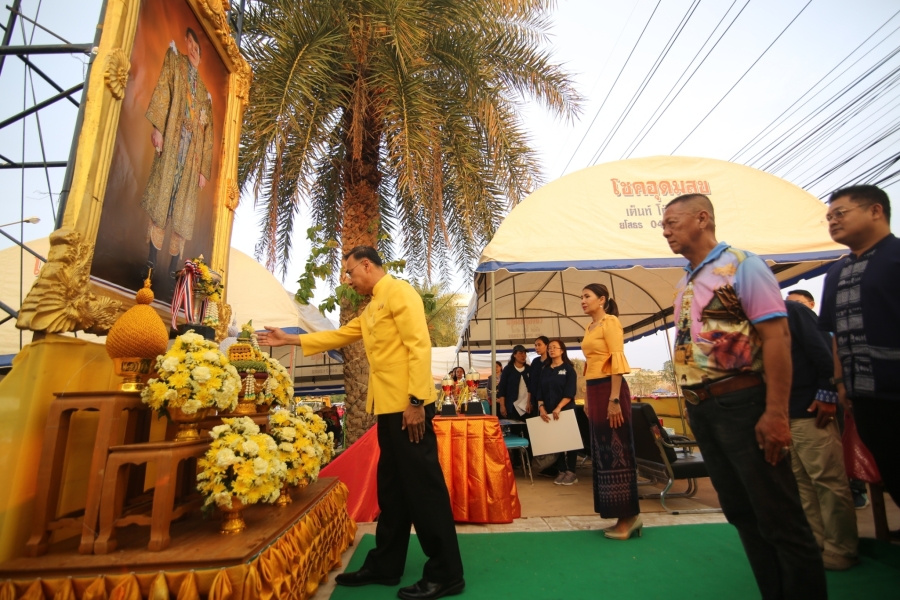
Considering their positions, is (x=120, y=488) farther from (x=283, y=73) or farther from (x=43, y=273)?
(x=283, y=73)

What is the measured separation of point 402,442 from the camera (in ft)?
8.28

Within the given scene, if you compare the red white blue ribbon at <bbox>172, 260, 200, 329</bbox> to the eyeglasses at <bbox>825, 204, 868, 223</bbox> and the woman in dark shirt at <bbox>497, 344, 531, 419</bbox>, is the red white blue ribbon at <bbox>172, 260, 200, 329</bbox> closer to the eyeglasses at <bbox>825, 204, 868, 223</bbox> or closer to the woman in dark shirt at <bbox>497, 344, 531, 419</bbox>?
the eyeglasses at <bbox>825, 204, 868, 223</bbox>

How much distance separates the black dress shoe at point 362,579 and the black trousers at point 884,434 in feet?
8.14

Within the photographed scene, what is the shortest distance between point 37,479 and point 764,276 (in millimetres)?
3048

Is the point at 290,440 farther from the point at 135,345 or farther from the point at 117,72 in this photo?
the point at 117,72

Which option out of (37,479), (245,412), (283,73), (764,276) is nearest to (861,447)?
(764,276)

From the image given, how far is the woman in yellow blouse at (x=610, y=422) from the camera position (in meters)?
3.37

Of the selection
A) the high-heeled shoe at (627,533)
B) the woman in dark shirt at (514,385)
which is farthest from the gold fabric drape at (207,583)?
the woman in dark shirt at (514,385)

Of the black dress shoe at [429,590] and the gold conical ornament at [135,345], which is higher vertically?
the gold conical ornament at [135,345]

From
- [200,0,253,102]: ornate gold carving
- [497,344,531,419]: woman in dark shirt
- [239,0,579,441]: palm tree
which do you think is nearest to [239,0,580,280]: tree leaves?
[239,0,579,441]: palm tree

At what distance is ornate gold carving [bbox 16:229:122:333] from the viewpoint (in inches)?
80.7

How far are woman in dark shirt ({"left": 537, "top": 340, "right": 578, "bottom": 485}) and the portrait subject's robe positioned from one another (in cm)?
419

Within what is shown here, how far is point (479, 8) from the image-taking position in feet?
21.7

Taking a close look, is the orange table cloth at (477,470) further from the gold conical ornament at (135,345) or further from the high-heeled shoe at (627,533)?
the gold conical ornament at (135,345)
